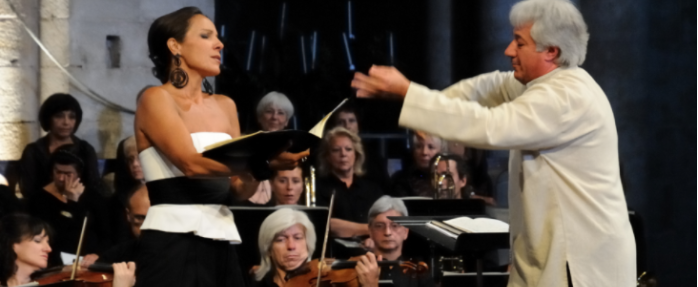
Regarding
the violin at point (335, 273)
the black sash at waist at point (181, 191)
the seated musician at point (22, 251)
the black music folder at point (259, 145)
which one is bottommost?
the violin at point (335, 273)

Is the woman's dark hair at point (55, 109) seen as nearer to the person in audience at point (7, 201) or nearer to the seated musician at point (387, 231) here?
the person in audience at point (7, 201)

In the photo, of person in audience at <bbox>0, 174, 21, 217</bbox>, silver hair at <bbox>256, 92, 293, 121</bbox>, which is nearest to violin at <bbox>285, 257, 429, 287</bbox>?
silver hair at <bbox>256, 92, 293, 121</bbox>

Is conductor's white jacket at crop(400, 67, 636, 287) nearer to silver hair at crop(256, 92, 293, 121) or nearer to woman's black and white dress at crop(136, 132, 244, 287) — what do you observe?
woman's black and white dress at crop(136, 132, 244, 287)

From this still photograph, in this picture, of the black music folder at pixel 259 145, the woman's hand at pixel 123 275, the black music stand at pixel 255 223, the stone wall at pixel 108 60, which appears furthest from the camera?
the stone wall at pixel 108 60

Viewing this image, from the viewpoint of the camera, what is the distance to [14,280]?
3.82 metres

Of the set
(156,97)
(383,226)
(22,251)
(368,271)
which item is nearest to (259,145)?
(156,97)

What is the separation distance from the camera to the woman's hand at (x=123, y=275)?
3.70 meters

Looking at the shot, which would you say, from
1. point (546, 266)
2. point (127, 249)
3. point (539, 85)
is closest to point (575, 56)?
point (539, 85)

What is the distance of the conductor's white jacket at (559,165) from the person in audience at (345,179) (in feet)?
7.65

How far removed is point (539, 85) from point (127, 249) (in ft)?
→ 8.09

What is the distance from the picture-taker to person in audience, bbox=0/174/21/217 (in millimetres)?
4379

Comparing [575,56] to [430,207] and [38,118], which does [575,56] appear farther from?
[38,118]

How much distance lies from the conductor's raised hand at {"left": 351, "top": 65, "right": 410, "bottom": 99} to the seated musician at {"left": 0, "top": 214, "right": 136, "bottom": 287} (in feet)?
6.09

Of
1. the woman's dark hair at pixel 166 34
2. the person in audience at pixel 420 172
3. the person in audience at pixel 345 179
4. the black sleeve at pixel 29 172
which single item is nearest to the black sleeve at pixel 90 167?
the black sleeve at pixel 29 172
